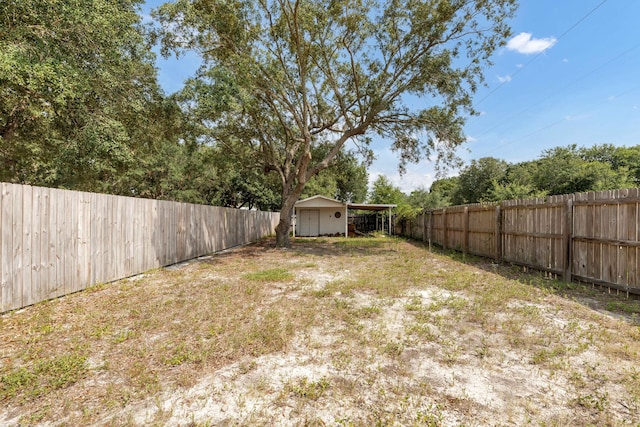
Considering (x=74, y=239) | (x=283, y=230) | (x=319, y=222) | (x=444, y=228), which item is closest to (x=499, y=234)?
(x=444, y=228)

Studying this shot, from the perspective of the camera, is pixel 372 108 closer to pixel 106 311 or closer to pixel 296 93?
pixel 296 93

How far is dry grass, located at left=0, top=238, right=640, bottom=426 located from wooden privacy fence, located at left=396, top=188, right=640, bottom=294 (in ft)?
1.97

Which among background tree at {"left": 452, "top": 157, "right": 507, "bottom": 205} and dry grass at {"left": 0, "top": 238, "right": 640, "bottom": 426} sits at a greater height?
background tree at {"left": 452, "top": 157, "right": 507, "bottom": 205}

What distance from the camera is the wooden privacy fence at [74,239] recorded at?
3.93 meters

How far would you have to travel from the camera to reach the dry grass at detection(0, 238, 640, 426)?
2.01 metres

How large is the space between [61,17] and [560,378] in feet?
29.8

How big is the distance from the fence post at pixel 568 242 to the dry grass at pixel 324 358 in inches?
29.0

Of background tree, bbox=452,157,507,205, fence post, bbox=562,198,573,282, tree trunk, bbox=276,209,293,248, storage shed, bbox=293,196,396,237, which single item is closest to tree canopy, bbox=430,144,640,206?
background tree, bbox=452,157,507,205

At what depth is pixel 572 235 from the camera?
560 centimetres

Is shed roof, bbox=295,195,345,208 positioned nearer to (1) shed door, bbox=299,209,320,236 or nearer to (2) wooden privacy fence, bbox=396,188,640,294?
(1) shed door, bbox=299,209,320,236

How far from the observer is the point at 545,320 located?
3668 mm

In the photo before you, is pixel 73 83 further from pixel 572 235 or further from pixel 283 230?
pixel 572 235

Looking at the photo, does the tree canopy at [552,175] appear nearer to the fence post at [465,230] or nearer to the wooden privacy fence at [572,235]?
the fence post at [465,230]

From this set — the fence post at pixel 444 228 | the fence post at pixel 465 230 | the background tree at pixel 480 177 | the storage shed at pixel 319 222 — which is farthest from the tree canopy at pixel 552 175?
the storage shed at pixel 319 222
